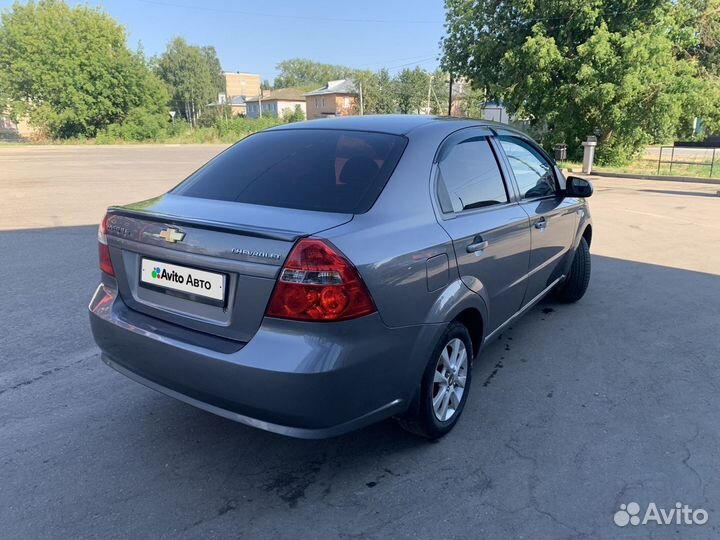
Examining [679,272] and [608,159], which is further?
[608,159]

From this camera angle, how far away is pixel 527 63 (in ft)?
72.5

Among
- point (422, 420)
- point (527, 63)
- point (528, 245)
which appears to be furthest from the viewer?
point (527, 63)

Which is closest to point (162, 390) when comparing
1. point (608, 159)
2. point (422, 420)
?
point (422, 420)

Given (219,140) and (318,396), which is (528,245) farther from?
(219,140)

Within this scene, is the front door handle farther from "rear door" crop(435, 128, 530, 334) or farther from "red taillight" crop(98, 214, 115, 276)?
"red taillight" crop(98, 214, 115, 276)

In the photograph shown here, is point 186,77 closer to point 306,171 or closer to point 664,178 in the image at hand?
point 664,178

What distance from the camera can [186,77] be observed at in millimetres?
89125

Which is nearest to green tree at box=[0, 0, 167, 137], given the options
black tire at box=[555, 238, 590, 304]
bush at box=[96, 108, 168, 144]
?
bush at box=[96, 108, 168, 144]

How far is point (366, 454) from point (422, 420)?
37 centimetres

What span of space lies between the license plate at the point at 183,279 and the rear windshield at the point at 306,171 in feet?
1.68

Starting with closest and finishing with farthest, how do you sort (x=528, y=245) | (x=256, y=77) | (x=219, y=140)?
(x=528, y=245) < (x=219, y=140) < (x=256, y=77)

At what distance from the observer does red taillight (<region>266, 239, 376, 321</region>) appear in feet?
6.98

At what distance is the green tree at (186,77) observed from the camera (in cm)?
8844

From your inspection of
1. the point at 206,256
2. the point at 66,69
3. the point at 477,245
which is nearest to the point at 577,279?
the point at 477,245
